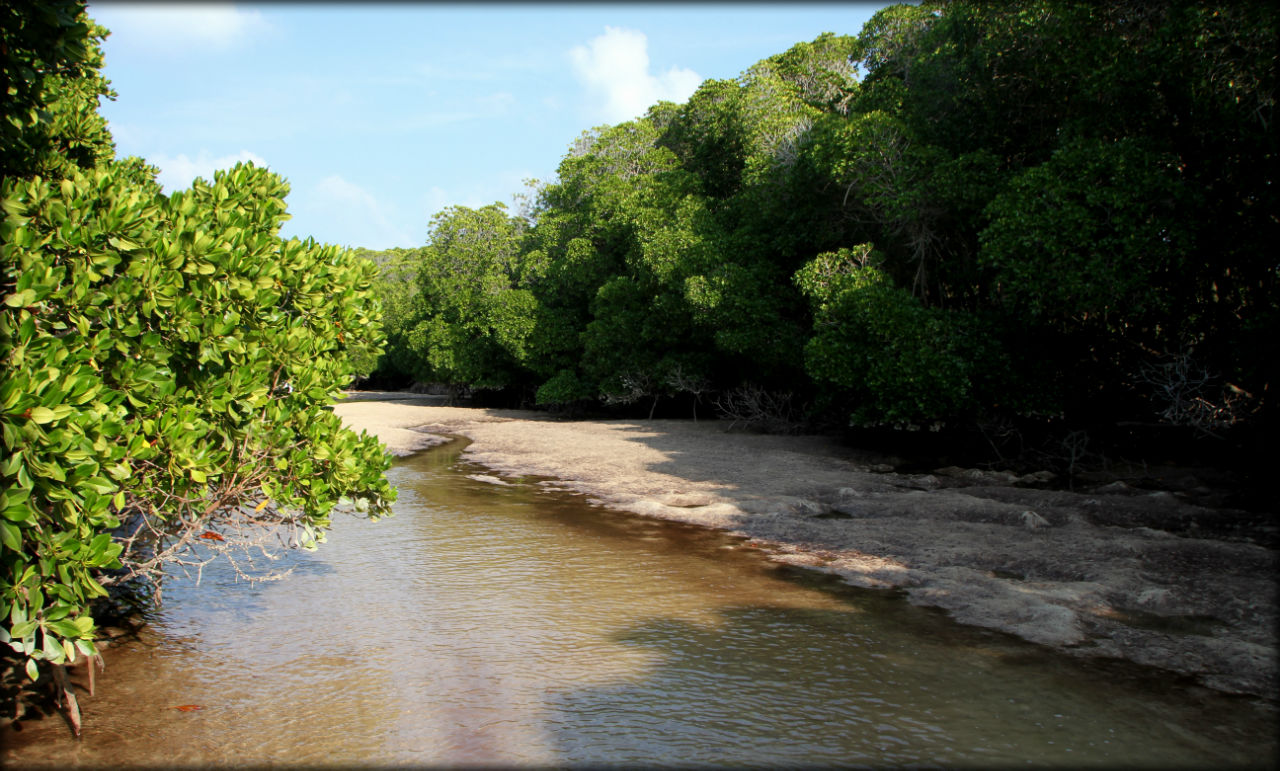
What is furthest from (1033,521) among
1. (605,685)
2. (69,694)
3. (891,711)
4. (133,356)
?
(69,694)

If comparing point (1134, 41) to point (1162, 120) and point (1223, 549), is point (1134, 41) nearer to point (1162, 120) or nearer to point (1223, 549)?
point (1162, 120)

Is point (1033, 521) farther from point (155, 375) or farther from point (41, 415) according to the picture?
point (41, 415)

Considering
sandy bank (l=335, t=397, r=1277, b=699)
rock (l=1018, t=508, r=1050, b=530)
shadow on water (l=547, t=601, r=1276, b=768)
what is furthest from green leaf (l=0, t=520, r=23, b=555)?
rock (l=1018, t=508, r=1050, b=530)

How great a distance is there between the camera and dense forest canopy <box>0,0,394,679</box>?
4.44m

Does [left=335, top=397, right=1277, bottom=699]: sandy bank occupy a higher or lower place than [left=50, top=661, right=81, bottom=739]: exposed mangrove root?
higher

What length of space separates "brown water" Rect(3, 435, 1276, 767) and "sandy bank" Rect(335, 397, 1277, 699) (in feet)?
2.09

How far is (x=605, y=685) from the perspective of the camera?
6.60m

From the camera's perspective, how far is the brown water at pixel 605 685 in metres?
5.46

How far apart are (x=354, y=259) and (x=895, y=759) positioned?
611 centimetres

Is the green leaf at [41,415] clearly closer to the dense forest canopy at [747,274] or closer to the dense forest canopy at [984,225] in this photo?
the dense forest canopy at [747,274]

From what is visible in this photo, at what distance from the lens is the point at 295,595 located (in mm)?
9000

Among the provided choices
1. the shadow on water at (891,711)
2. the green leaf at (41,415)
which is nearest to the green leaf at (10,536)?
the green leaf at (41,415)

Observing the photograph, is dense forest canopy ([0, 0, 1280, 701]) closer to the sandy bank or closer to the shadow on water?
the sandy bank

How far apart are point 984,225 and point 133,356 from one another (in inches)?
599
